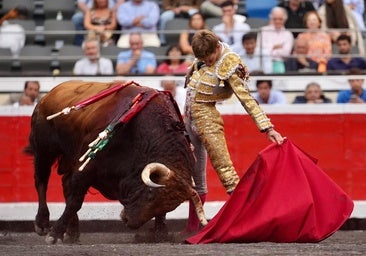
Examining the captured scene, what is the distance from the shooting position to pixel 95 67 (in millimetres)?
12047

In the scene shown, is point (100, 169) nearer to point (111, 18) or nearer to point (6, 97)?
point (6, 97)

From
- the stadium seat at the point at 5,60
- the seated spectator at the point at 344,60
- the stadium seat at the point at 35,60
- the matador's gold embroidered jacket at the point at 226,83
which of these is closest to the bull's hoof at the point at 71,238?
the matador's gold embroidered jacket at the point at 226,83

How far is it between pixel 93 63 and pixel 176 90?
968mm

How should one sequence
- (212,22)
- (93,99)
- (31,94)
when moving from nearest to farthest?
(93,99), (31,94), (212,22)

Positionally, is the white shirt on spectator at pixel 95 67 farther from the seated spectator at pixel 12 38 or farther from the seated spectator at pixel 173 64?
the seated spectator at pixel 12 38

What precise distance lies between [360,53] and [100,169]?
14.7 feet

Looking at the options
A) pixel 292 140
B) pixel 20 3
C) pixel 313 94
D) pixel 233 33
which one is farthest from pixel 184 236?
pixel 20 3

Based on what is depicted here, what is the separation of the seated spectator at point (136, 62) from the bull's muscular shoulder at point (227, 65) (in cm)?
351

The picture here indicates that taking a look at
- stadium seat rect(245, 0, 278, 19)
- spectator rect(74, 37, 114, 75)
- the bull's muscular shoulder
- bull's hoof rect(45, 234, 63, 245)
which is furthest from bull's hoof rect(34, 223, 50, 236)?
stadium seat rect(245, 0, 278, 19)

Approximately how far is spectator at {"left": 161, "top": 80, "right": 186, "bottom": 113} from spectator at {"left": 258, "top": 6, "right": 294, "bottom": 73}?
1060 mm

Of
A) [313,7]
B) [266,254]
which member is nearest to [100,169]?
[266,254]

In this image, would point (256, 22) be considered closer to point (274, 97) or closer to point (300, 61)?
point (300, 61)

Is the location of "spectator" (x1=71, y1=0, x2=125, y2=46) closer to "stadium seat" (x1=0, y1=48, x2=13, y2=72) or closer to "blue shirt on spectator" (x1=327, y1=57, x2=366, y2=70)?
"stadium seat" (x1=0, y1=48, x2=13, y2=72)

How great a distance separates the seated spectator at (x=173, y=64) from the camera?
39.5ft
